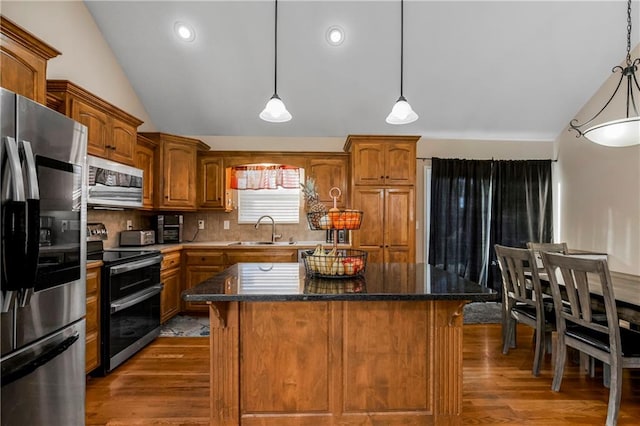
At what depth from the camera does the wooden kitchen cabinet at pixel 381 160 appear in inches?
181

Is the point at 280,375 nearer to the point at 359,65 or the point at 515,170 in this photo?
the point at 359,65

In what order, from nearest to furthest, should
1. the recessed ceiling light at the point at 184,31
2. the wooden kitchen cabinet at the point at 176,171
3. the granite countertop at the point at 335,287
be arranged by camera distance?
1. the granite countertop at the point at 335,287
2. the recessed ceiling light at the point at 184,31
3. the wooden kitchen cabinet at the point at 176,171

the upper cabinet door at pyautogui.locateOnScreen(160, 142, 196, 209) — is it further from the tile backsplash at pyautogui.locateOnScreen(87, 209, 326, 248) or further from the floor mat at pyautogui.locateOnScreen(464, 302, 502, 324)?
the floor mat at pyautogui.locateOnScreen(464, 302, 502, 324)

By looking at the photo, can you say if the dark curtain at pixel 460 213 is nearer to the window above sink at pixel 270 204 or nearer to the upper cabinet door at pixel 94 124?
the window above sink at pixel 270 204

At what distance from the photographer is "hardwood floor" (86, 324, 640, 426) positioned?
230cm

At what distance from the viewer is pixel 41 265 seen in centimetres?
177

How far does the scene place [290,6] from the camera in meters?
3.89

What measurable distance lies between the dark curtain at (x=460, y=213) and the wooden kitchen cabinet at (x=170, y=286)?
332 centimetres

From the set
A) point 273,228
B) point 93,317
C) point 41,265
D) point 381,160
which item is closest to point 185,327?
point 93,317

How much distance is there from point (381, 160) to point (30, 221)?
12.1 feet

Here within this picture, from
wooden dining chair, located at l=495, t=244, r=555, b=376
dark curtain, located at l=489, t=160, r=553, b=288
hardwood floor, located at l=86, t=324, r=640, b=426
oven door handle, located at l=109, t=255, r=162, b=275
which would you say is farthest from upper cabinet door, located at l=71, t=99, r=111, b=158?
dark curtain, located at l=489, t=160, r=553, b=288

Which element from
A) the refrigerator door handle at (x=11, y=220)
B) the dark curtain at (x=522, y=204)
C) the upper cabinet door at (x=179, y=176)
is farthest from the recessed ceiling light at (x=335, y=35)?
the refrigerator door handle at (x=11, y=220)

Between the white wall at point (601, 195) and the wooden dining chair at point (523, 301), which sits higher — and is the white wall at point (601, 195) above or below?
above

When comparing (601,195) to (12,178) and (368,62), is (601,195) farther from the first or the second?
(12,178)
